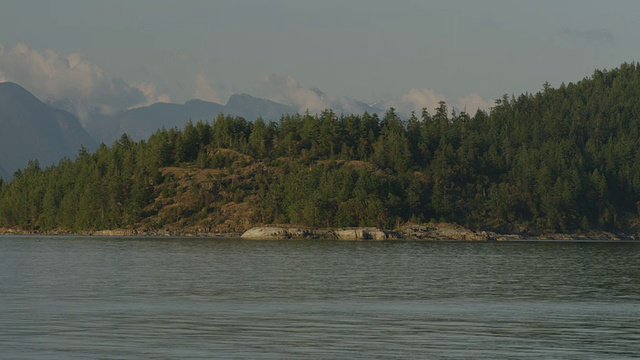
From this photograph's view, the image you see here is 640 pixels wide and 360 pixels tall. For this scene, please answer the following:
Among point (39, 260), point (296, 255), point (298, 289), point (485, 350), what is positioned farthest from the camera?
point (296, 255)

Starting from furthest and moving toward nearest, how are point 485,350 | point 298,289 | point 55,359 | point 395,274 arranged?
point 395,274 → point 298,289 → point 485,350 → point 55,359

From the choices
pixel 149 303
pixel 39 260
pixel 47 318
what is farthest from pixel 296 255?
pixel 47 318

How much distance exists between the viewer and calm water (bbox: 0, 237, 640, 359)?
4516 cm

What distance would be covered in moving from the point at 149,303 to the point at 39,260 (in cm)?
6489

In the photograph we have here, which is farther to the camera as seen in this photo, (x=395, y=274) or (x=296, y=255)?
(x=296, y=255)

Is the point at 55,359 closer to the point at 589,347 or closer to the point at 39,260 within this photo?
the point at 589,347

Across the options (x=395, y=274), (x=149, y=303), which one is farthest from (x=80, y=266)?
(x=149, y=303)

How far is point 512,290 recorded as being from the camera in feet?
269

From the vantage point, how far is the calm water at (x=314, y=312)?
45156mm

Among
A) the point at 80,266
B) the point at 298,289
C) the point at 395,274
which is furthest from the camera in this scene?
the point at 80,266

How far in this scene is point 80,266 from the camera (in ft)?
369

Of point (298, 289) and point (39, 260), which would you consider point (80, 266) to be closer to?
point (39, 260)

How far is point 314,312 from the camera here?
6219 centimetres

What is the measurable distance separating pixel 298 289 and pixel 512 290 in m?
18.4
